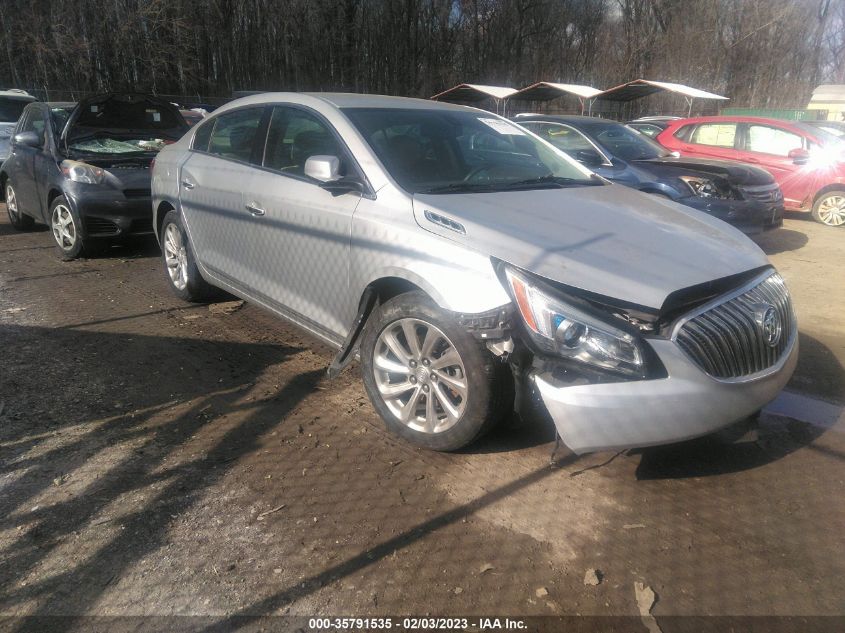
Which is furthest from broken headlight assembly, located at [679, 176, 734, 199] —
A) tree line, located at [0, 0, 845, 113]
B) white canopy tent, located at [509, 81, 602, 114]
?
tree line, located at [0, 0, 845, 113]

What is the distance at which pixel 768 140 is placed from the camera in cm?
Answer: 1107

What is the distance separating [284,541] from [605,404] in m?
1.41

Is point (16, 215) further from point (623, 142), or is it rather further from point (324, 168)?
point (623, 142)

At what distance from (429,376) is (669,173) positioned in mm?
6042

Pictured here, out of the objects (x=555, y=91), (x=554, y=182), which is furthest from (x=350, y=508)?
(x=555, y=91)

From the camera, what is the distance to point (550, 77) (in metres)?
39.8

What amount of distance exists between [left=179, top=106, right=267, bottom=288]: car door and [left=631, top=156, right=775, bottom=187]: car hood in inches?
211

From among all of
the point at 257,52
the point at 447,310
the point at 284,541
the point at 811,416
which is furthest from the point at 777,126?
the point at 257,52

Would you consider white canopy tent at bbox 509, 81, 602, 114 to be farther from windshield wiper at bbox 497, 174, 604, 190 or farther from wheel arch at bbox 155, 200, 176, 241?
windshield wiper at bbox 497, 174, 604, 190

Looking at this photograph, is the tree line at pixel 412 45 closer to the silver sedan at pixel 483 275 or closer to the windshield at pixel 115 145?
the windshield at pixel 115 145

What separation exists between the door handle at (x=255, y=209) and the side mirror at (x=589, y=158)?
15.6ft

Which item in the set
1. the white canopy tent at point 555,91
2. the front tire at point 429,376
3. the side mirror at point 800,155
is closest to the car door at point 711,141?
the side mirror at point 800,155

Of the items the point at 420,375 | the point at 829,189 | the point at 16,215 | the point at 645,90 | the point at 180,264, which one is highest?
the point at 645,90

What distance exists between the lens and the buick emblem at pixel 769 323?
305 centimetres
